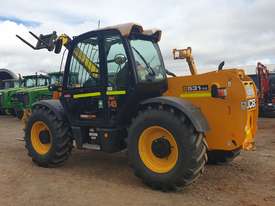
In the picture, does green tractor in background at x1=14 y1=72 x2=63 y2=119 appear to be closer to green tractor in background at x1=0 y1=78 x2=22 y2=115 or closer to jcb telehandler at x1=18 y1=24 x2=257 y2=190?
green tractor in background at x1=0 y1=78 x2=22 y2=115

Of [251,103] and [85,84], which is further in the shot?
[85,84]

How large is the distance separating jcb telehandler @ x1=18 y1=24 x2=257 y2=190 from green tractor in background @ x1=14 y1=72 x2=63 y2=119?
30.1 feet

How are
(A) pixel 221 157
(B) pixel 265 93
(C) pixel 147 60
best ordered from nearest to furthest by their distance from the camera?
(C) pixel 147 60
(A) pixel 221 157
(B) pixel 265 93

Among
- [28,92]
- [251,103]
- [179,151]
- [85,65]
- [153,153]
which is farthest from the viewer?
[28,92]

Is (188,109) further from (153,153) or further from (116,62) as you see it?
(116,62)

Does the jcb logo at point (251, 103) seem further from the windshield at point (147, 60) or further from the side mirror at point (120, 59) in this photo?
the side mirror at point (120, 59)

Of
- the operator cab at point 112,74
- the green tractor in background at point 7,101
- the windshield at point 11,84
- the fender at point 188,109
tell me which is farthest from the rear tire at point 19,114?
the fender at point 188,109

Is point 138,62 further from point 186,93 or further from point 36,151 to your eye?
point 36,151

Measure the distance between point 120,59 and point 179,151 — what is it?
185 centimetres

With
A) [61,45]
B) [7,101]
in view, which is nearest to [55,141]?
[61,45]

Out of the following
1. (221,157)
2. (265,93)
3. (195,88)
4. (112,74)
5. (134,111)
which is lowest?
(221,157)

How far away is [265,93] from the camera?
792 inches

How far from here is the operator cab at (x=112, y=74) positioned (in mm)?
7016

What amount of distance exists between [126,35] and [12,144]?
5.53 m
